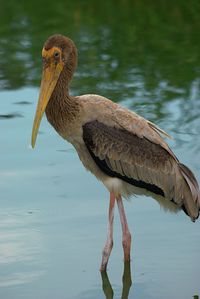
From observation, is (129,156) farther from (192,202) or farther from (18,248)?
(18,248)

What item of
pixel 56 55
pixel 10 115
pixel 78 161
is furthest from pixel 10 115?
pixel 56 55

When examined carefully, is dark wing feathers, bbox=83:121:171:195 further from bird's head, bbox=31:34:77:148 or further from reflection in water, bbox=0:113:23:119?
reflection in water, bbox=0:113:23:119

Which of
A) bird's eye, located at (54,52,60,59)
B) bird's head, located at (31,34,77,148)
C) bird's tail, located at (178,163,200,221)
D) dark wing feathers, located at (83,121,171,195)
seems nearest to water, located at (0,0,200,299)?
bird's tail, located at (178,163,200,221)

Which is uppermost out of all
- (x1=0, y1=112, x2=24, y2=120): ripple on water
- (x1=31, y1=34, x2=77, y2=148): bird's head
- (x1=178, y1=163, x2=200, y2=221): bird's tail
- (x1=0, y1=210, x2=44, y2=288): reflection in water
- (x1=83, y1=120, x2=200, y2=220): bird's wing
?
(x1=31, y1=34, x2=77, y2=148): bird's head

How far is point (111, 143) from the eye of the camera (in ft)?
25.2

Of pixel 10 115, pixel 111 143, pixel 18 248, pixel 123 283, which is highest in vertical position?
pixel 111 143

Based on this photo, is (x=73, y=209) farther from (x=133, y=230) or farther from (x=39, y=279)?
(x=39, y=279)

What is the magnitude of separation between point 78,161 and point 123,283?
2.70m

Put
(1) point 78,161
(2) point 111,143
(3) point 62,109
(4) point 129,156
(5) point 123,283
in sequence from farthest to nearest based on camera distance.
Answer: (1) point 78,161 < (4) point 129,156 < (2) point 111,143 < (3) point 62,109 < (5) point 123,283

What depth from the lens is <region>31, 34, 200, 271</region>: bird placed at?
24.8 ft

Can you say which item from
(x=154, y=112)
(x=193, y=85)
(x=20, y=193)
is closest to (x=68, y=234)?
(x=20, y=193)

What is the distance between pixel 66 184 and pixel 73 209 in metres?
0.65

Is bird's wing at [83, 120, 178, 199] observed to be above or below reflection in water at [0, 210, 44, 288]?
above

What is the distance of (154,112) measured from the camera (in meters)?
11.5
